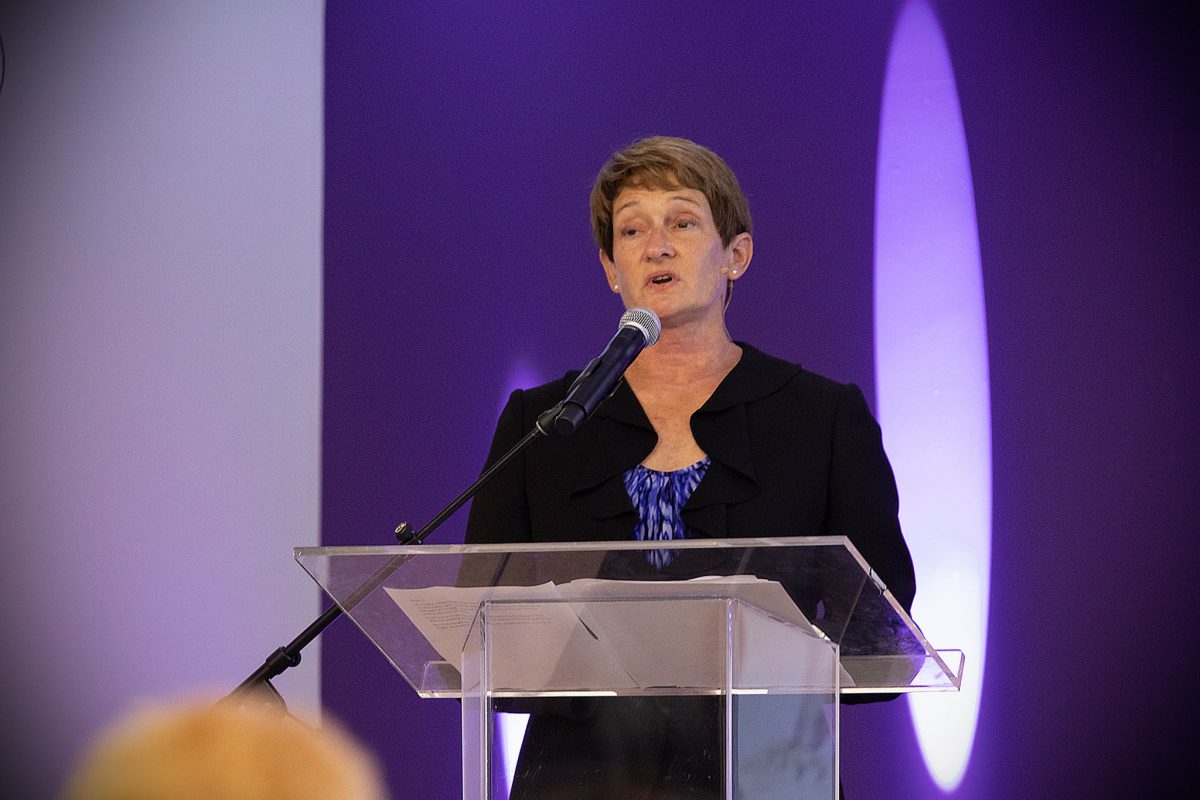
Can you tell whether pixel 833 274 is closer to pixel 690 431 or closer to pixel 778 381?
pixel 778 381

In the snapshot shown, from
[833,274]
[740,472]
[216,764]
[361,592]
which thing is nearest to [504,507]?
[740,472]

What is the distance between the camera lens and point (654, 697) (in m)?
1.53

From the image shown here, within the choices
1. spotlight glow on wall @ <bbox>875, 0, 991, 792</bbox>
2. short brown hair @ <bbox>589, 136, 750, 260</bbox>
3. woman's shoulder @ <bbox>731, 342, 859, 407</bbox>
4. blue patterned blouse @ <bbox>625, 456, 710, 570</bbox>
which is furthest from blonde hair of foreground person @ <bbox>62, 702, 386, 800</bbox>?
spotlight glow on wall @ <bbox>875, 0, 991, 792</bbox>

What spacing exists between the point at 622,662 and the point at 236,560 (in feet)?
7.96

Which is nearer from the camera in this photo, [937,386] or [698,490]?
[698,490]

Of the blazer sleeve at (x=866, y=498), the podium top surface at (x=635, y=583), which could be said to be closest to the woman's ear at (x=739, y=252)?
the blazer sleeve at (x=866, y=498)

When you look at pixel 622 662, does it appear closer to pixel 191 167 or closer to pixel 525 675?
pixel 525 675

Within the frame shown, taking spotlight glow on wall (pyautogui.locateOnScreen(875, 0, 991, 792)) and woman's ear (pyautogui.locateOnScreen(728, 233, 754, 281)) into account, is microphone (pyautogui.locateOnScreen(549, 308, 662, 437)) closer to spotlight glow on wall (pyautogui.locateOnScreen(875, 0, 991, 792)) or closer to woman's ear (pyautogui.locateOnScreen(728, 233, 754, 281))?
woman's ear (pyautogui.locateOnScreen(728, 233, 754, 281))

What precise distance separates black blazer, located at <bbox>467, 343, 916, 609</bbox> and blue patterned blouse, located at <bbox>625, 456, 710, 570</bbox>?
2 cm

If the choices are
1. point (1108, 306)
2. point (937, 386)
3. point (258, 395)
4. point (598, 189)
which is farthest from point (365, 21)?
point (1108, 306)

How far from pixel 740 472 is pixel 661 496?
0.14 metres

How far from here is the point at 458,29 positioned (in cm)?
386

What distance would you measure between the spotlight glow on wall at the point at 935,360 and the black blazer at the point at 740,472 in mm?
978

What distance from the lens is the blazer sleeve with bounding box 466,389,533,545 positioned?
98.3 inches
